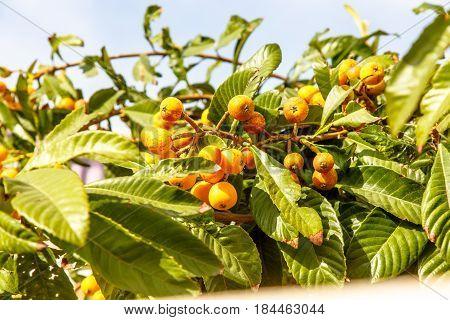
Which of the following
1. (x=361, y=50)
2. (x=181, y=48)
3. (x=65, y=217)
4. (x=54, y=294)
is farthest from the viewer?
(x=181, y=48)

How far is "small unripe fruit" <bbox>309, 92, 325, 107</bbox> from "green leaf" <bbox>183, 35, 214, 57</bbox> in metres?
1.01

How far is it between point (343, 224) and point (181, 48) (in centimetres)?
146

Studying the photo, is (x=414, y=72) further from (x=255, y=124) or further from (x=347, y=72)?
(x=347, y=72)

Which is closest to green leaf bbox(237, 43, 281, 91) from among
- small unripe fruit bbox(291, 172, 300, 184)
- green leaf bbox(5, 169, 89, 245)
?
small unripe fruit bbox(291, 172, 300, 184)

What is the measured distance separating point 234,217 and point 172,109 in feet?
0.86

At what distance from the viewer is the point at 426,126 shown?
579 millimetres

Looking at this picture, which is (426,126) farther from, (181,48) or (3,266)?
(181,48)

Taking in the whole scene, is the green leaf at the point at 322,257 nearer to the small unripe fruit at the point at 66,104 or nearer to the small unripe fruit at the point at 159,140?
the small unripe fruit at the point at 159,140

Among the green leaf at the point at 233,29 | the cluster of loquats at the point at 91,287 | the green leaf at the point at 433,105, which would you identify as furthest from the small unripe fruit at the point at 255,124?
the green leaf at the point at 233,29

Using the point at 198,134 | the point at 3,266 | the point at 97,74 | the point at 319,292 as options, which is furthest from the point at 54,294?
the point at 97,74

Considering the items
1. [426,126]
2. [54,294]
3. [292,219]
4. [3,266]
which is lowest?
[54,294]

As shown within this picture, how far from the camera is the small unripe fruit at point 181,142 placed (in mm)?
987

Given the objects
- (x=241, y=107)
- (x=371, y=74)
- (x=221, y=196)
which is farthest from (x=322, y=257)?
(x=371, y=74)

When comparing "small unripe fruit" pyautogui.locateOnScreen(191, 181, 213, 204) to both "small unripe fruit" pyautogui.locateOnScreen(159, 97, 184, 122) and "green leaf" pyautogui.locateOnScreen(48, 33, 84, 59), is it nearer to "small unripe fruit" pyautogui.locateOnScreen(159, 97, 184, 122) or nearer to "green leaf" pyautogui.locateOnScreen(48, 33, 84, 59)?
"small unripe fruit" pyautogui.locateOnScreen(159, 97, 184, 122)
